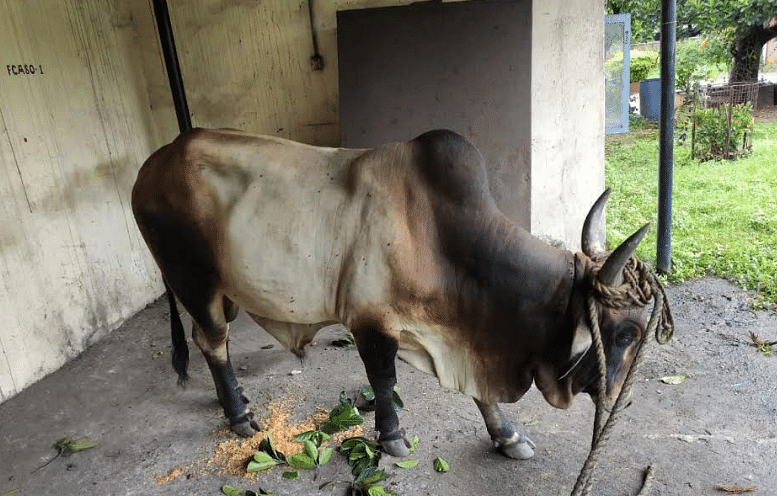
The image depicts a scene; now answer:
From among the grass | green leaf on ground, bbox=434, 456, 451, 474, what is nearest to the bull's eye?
green leaf on ground, bbox=434, 456, 451, 474

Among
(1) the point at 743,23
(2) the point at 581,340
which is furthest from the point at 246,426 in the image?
(1) the point at 743,23

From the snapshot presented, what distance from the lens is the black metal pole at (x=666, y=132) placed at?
175 inches

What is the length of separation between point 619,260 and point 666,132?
298cm

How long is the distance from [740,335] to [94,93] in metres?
4.95

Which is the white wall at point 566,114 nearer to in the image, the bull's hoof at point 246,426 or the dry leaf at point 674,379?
the dry leaf at point 674,379

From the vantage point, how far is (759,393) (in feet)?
10.6

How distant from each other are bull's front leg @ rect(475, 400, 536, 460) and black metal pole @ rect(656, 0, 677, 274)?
8.26 ft

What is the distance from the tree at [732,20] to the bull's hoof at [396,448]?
906 centimetres

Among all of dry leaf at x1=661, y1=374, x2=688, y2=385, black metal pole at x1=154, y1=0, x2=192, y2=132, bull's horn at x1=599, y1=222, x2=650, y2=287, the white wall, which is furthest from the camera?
the white wall

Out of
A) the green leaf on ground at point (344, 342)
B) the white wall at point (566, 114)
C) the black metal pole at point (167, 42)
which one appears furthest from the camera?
the white wall at point (566, 114)

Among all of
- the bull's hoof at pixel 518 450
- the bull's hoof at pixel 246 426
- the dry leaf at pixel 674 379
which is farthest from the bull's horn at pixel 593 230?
the bull's hoof at pixel 246 426

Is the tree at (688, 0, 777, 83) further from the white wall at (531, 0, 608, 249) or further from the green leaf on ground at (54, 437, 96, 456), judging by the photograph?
the green leaf on ground at (54, 437, 96, 456)

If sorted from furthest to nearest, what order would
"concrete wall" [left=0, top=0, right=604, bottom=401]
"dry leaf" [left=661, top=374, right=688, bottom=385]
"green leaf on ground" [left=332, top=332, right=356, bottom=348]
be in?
"green leaf on ground" [left=332, top=332, right=356, bottom=348] < "concrete wall" [left=0, top=0, right=604, bottom=401] < "dry leaf" [left=661, top=374, right=688, bottom=385]

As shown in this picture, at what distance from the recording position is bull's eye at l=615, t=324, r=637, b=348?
222 centimetres
